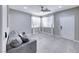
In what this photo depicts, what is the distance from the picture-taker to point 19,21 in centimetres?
555

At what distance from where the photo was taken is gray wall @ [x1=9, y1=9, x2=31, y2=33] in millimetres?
4844

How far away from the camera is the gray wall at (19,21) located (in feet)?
15.9

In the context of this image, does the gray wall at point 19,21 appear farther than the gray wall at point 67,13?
Yes

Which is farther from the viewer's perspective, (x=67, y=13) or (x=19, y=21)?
(x=19, y=21)

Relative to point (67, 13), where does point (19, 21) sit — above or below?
below

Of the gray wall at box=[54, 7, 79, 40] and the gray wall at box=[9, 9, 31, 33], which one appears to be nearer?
the gray wall at box=[54, 7, 79, 40]

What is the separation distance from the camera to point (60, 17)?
5844 millimetres
